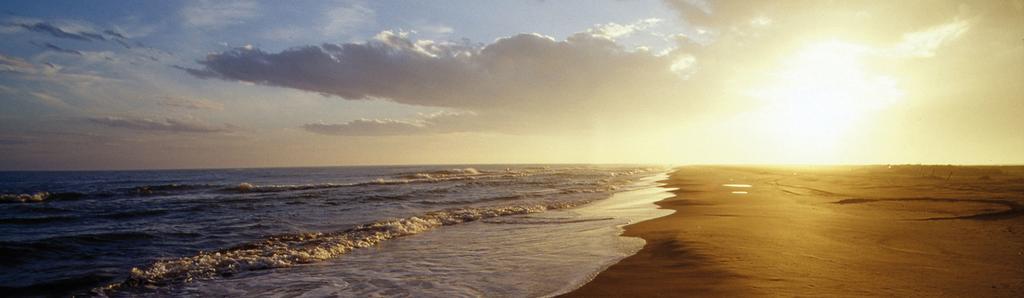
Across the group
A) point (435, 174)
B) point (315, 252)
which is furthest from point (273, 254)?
point (435, 174)

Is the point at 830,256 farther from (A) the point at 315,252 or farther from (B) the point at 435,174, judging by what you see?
(B) the point at 435,174

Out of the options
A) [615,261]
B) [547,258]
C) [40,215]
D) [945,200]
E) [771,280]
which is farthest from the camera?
[40,215]

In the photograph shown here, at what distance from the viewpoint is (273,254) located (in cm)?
1036

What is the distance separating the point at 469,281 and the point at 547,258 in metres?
2.10

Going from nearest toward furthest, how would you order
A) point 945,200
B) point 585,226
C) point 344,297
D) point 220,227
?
point 344,297 < point 585,226 < point 220,227 < point 945,200

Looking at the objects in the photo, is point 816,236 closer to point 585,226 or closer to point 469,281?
point 585,226

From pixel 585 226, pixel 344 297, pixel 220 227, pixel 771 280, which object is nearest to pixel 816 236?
pixel 771 280

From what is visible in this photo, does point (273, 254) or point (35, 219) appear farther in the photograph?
point (35, 219)

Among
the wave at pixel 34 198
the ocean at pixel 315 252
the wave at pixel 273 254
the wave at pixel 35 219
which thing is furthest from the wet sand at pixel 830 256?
the wave at pixel 34 198

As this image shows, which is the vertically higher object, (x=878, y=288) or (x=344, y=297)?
(x=878, y=288)

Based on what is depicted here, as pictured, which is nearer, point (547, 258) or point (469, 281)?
point (469, 281)

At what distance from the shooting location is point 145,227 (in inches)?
613

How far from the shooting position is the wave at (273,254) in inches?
337

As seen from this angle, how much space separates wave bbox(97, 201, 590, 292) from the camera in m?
8.57
